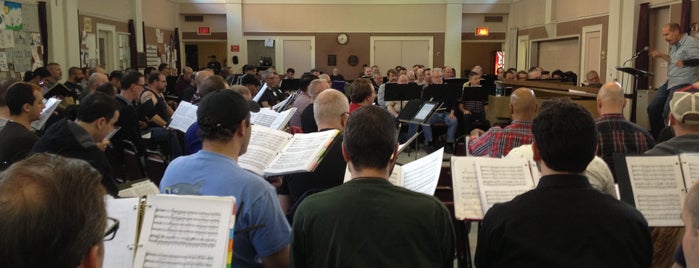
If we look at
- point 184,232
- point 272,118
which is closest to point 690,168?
point 184,232

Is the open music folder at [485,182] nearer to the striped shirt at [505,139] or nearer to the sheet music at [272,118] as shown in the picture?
the striped shirt at [505,139]

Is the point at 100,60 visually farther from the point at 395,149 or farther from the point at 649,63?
the point at 395,149

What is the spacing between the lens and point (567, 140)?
1.98 meters

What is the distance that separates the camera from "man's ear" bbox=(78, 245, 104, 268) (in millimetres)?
1115

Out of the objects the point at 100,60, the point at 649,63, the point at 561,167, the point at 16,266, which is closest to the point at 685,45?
the point at 649,63

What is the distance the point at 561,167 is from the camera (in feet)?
6.43

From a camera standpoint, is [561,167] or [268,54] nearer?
[561,167]

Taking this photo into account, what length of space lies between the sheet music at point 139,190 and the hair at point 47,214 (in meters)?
1.23

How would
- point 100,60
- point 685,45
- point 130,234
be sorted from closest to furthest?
point 130,234 → point 685,45 → point 100,60

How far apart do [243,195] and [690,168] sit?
1814 millimetres

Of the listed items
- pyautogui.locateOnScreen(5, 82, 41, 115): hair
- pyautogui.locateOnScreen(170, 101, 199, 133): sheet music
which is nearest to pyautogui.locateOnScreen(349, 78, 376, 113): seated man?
pyautogui.locateOnScreen(170, 101, 199, 133): sheet music

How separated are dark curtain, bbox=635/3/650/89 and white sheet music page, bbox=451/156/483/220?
31.5 feet

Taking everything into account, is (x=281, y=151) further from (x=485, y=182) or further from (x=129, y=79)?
(x=129, y=79)

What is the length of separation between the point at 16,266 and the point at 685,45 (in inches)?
338
